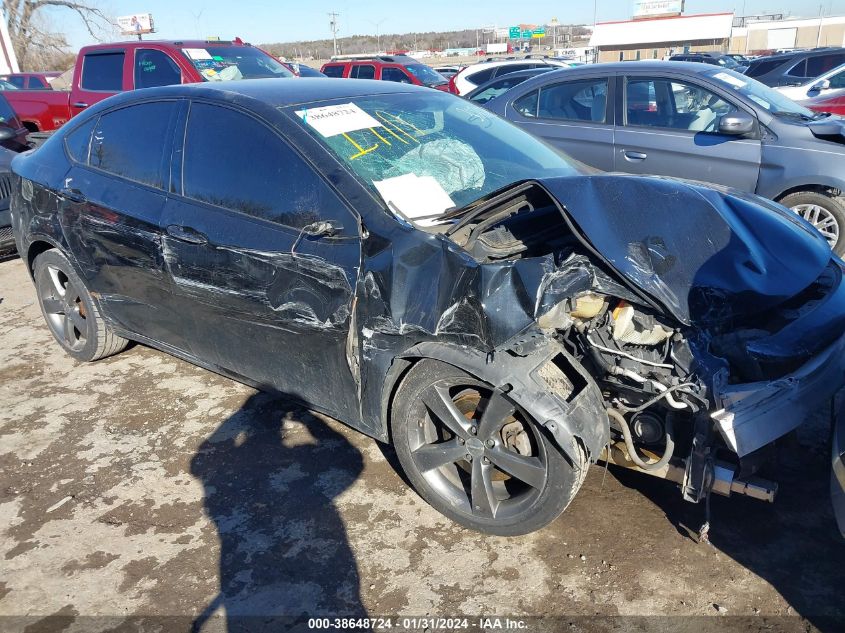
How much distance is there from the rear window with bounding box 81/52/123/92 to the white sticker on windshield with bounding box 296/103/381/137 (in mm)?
7562

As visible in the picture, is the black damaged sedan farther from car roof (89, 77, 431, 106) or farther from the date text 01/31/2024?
the date text 01/31/2024

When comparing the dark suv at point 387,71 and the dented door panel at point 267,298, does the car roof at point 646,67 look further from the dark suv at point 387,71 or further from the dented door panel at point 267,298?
the dark suv at point 387,71

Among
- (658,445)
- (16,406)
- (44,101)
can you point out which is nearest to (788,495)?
(658,445)

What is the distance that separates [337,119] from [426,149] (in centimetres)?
46

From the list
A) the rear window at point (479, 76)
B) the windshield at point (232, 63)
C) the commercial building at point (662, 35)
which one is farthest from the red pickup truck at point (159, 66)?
the commercial building at point (662, 35)

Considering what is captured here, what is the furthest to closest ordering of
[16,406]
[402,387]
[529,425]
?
[16,406]
[402,387]
[529,425]

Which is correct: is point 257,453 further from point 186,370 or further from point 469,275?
point 469,275

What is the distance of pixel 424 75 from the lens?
48.0 feet

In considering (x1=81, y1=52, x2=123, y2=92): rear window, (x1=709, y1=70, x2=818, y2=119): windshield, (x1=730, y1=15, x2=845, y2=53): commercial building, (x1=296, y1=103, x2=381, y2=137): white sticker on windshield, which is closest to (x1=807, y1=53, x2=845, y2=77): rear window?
(x1=709, y1=70, x2=818, y2=119): windshield

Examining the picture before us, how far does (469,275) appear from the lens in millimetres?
2502

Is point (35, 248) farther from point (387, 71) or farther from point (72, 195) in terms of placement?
point (387, 71)

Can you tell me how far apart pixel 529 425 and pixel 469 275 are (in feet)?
2.10

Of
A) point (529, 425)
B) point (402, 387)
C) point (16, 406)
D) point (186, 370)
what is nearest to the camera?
point (529, 425)

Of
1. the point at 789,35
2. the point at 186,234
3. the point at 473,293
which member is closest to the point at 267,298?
the point at 186,234
